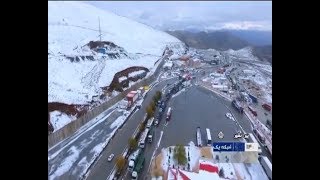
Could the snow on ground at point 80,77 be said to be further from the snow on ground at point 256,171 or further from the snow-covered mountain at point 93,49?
the snow on ground at point 256,171

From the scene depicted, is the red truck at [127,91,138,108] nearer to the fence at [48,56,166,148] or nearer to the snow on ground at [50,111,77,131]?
the fence at [48,56,166,148]

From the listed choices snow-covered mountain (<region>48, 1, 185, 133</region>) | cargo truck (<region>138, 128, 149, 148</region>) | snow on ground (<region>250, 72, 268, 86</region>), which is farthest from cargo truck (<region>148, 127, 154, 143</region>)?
snow on ground (<region>250, 72, 268, 86</region>)

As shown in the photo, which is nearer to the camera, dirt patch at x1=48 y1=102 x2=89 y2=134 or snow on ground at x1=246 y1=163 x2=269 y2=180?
snow on ground at x1=246 y1=163 x2=269 y2=180

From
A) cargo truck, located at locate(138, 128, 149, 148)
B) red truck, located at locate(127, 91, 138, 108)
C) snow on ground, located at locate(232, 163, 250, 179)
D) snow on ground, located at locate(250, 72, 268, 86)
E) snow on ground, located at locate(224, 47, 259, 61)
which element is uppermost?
snow on ground, located at locate(224, 47, 259, 61)
